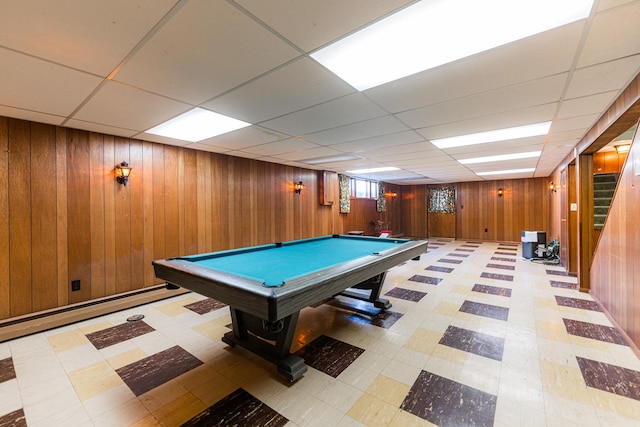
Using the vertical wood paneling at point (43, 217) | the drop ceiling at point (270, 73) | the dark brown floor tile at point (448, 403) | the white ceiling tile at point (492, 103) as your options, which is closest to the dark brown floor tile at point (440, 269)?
the drop ceiling at point (270, 73)

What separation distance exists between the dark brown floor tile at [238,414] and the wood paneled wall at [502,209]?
420 inches

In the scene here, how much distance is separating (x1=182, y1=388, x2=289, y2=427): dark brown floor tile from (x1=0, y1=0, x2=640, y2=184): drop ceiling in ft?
7.80

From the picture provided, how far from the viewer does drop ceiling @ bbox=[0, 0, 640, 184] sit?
55.2 inches

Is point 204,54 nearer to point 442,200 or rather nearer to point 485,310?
point 485,310

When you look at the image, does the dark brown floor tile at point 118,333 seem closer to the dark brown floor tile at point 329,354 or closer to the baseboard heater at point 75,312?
the baseboard heater at point 75,312

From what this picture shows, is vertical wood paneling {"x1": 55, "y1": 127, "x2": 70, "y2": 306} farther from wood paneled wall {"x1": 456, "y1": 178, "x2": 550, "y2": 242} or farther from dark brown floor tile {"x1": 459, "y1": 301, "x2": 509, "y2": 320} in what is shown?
wood paneled wall {"x1": 456, "y1": 178, "x2": 550, "y2": 242}

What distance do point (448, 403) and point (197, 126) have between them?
12.2 feet

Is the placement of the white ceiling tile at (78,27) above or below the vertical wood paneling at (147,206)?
above

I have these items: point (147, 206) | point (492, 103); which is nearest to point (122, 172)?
point (147, 206)

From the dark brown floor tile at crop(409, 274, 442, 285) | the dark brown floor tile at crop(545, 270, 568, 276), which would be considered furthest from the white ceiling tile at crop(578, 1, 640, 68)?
the dark brown floor tile at crop(545, 270, 568, 276)

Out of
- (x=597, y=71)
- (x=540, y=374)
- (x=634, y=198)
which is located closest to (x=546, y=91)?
(x=597, y=71)

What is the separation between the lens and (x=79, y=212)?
11.0ft

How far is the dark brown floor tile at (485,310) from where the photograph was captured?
3219mm

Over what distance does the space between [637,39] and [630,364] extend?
8.21 ft
